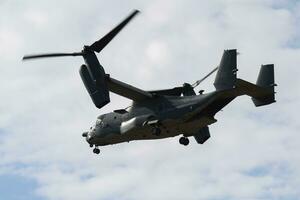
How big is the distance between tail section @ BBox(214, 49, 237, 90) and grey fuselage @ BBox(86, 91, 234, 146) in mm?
900

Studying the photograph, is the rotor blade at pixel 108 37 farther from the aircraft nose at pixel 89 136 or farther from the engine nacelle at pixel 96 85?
the aircraft nose at pixel 89 136

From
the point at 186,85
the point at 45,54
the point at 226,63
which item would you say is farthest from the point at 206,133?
the point at 45,54

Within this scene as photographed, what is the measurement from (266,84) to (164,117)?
871 cm

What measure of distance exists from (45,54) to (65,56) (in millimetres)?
1648

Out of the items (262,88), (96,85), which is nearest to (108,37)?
(96,85)

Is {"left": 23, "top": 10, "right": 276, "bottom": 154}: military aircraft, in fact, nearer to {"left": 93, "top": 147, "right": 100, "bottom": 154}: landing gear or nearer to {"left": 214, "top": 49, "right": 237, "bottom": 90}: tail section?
{"left": 214, "top": 49, "right": 237, "bottom": 90}: tail section

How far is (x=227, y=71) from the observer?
73.6m

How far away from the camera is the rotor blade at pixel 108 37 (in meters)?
76.0

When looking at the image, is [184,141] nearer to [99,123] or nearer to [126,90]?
[126,90]

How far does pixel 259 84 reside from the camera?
252 ft

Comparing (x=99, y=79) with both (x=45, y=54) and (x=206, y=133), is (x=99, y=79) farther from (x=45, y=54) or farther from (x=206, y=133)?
(x=206, y=133)

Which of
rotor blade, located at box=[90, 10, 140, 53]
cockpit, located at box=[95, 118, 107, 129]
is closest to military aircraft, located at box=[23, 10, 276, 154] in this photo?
rotor blade, located at box=[90, 10, 140, 53]

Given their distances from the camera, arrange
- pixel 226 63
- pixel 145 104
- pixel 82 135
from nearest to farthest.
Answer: pixel 226 63 → pixel 145 104 → pixel 82 135

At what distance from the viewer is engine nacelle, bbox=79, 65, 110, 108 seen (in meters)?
75.0
